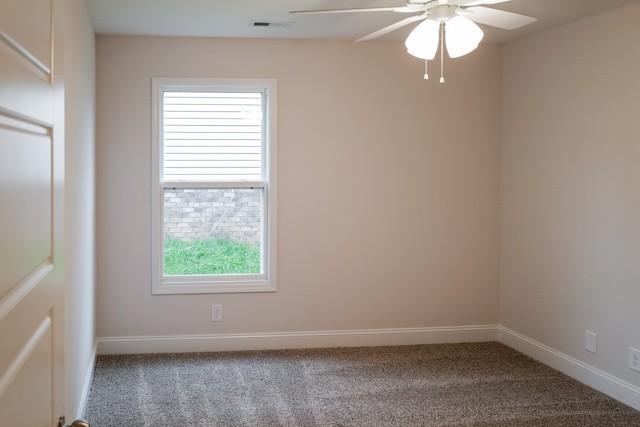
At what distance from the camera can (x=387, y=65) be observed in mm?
4926

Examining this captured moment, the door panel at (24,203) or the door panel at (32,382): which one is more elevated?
the door panel at (24,203)

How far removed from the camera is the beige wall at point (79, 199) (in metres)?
2.98

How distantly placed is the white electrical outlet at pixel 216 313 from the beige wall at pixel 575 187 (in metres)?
2.17

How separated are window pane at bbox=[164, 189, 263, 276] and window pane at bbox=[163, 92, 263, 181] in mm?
142

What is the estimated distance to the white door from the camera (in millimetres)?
874

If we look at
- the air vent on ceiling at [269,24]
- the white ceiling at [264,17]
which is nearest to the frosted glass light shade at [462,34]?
the white ceiling at [264,17]

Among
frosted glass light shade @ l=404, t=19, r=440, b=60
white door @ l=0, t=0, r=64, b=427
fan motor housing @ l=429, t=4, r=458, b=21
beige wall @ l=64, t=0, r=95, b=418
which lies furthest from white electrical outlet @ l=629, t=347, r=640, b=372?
white door @ l=0, t=0, r=64, b=427

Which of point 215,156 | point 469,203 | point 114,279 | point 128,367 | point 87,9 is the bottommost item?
point 128,367

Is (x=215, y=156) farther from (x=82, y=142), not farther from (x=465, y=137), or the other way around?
(x=465, y=137)

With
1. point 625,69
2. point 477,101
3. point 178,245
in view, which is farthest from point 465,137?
point 178,245

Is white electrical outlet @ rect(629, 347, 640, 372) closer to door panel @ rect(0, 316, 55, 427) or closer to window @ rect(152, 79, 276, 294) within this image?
window @ rect(152, 79, 276, 294)

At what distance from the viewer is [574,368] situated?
4246mm

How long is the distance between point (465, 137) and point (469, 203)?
0.51 meters

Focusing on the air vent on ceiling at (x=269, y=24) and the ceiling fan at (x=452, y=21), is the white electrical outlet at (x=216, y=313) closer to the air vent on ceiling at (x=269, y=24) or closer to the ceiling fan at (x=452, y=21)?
the air vent on ceiling at (x=269, y=24)
